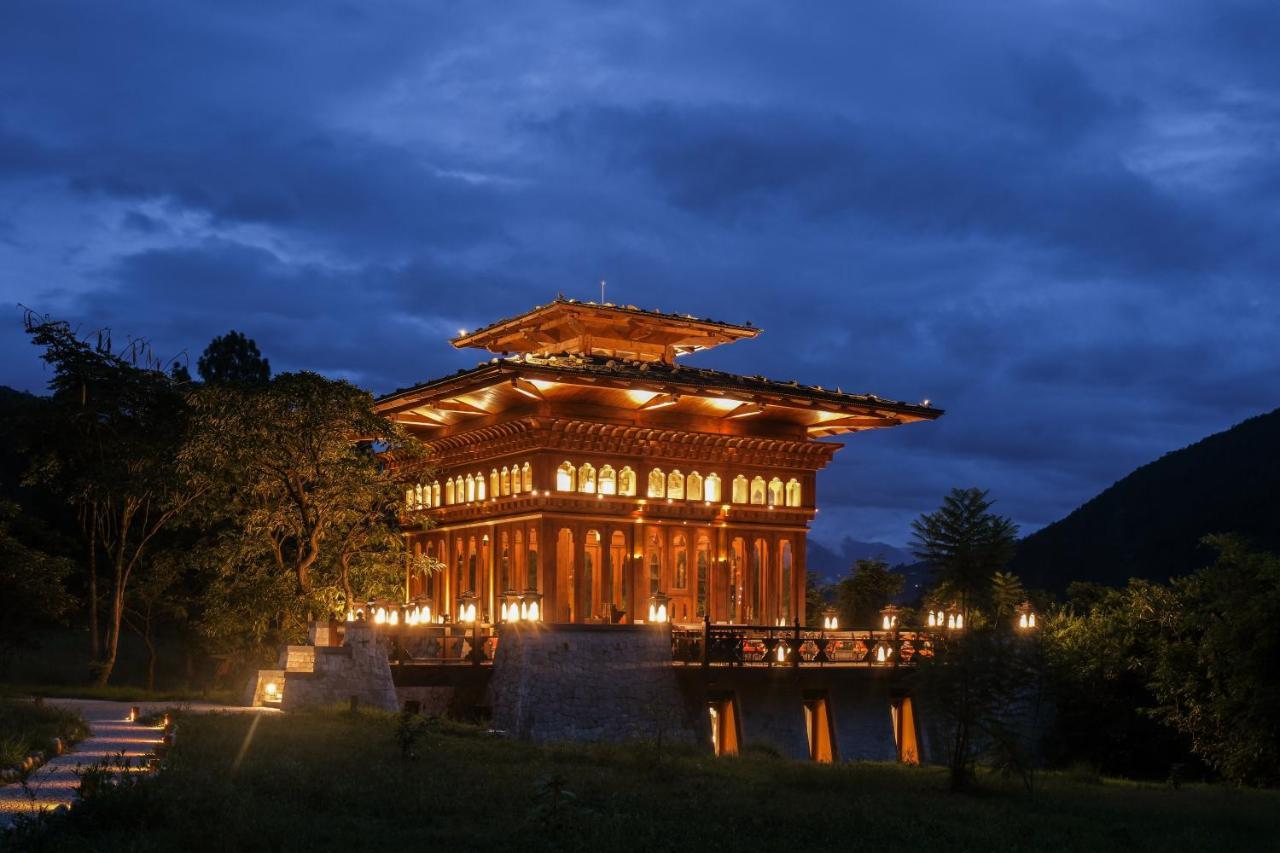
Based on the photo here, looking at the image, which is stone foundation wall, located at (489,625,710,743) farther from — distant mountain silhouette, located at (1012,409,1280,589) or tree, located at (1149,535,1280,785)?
distant mountain silhouette, located at (1012,409,1280,589)

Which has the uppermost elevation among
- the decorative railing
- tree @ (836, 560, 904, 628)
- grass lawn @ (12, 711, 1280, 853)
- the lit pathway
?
tree @ (836, 560, 904, 628)

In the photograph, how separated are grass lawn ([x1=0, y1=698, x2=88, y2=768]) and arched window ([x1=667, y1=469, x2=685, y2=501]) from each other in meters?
17.6

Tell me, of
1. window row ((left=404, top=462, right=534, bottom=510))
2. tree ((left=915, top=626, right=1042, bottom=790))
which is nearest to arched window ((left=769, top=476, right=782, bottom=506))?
window row ((left=404, top=462, right=534, bottom=510))

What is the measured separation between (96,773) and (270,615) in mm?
22003

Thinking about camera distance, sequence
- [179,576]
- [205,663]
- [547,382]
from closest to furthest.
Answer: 1. [547,382]
2. [179,576]
3. [205,663]

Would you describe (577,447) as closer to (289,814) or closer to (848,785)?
(848,785)

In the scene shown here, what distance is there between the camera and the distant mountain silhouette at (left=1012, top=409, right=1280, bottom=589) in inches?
3172

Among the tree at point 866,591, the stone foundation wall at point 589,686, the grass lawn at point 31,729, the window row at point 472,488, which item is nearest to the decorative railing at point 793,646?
the stone foundation wall at point 589,686

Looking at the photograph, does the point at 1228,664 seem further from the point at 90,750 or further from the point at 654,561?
the point at 90,750

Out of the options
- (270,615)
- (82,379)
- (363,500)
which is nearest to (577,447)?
(363,500)

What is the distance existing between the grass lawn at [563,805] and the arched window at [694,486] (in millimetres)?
13874

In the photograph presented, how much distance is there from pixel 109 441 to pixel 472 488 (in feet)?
35.1

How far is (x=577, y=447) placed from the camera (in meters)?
35.8

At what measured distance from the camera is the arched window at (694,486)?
124ft
